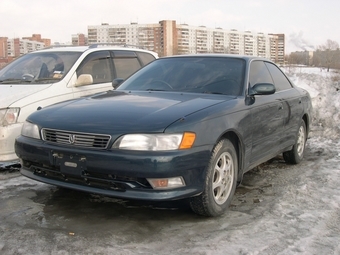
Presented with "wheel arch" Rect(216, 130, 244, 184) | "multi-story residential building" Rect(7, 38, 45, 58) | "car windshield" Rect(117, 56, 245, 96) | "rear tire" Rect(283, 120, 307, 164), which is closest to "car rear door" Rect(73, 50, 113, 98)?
"car windshield" Rect(117, 56, 245, 96)

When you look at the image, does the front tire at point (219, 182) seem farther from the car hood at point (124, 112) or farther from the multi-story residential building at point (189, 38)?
the multi-story residential building at point (189, 38)

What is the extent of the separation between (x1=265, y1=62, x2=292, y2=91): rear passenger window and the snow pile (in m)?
2.59

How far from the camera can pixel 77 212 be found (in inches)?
147

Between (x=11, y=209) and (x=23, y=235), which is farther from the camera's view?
(x=11, y=209)

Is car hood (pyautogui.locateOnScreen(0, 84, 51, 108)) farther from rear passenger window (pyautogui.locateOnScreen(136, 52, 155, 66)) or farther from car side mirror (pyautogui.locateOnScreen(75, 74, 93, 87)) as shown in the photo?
rear passenger window (pyautogui.locateOnScreen(136, 52, 155, 66))

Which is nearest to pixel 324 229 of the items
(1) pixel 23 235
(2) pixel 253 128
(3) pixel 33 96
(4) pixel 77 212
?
(2) pixel 253 128

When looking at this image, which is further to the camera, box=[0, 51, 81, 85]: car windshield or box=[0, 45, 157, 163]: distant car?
box=[0, 51, 81, 85]: car windshield

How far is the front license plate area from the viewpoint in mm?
3270

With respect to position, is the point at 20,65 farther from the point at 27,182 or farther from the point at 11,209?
the point at 11,209

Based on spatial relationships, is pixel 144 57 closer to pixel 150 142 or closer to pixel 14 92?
pixel 14 92

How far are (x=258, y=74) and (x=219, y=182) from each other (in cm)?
178

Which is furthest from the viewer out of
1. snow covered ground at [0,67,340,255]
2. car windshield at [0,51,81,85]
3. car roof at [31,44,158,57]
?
car roof at [31,44,158,57]

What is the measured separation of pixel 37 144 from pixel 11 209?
74 cm

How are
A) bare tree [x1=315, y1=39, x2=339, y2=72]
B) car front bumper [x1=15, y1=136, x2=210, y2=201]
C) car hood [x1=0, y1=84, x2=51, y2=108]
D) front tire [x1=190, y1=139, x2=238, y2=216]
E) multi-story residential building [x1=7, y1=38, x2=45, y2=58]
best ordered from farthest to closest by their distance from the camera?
multi-story residential building [x1=7, y1=38, x2=45, y2=58]
bare tree [x1=315, y1=39, x2=339, y2=72]
car hood [x1=0, y1=84, x2=51, y2=108]
front tire [x1=190, y1=139, x2=238, y2=216]
car front bumper [x1=15, y1=136, x2=210, y2=201]
